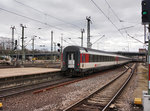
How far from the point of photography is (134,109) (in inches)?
258

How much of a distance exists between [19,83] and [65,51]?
19.7 feet

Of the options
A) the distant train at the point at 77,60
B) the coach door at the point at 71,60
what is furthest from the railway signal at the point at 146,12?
the coach door at the point at 71,60

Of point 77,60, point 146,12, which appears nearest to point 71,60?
point 77,60

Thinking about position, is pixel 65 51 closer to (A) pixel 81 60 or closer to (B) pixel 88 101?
(A) pixel 81 60

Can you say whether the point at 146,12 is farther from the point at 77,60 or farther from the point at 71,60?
the point at 71,60

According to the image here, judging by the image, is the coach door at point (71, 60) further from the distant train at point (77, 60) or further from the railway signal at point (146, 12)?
the railway signal at point (146, 12)

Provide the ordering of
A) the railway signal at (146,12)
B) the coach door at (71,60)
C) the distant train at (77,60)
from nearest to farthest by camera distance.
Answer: the railway signal at (146,12), the distant train at (77,60), the coach door at (71,60)

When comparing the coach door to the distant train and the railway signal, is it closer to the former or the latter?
the distant train

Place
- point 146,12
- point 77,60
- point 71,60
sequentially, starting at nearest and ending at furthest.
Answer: point 146,12, point 77,60, point 71,60

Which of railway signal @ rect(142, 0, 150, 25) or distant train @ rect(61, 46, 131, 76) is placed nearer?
railway signal @ rect(142, 0, 150, 25)

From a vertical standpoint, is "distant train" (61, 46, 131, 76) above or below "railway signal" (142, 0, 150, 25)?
below

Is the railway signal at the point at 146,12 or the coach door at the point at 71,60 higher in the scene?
the railway signal at the point at 146,12

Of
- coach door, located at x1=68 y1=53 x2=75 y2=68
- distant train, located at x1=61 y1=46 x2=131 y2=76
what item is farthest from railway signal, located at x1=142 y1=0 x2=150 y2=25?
coach door, located at x1=68 y1=53 x2=75 y2=68

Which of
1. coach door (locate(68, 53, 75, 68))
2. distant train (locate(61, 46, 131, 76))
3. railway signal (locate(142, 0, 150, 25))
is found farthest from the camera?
coach door (locate(68, 53, 75, 68))
